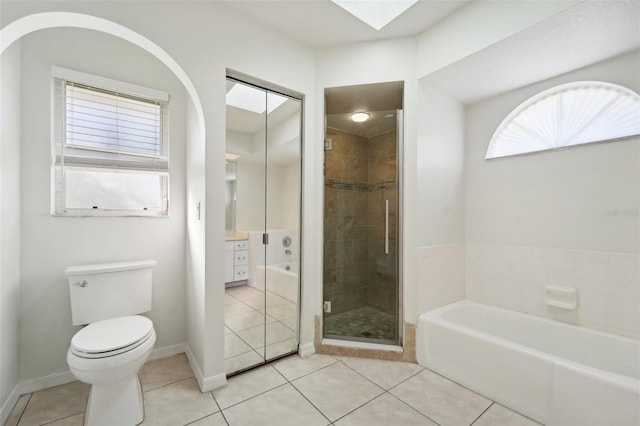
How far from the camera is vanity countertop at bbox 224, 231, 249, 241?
1.89 metres

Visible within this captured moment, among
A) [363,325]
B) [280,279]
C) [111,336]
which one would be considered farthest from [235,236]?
[363,325]

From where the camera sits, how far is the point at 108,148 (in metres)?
2.04

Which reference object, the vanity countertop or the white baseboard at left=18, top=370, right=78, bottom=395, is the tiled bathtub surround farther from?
the white baseboard at left=18, top=370, right=78, bottom=395

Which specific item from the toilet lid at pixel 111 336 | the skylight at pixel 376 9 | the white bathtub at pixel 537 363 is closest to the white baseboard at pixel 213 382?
the toilet lid at pixel 111 336

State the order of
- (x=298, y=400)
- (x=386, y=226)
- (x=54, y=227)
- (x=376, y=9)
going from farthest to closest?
1. (x=386, y=226)
2. (x=376, y=9)
3. (x=54, y=227)
4. (x=298, y=400)

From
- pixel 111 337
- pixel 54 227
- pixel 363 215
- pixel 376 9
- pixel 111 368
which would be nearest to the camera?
pixel 111 368

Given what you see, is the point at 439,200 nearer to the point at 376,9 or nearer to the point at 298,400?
the point at 376,9

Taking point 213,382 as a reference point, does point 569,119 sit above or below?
above

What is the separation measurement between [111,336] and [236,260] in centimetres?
81

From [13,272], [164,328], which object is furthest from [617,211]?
[13,272]

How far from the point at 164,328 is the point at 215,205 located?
1262mm

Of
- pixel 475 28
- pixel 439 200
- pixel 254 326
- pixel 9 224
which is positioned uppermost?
pixel 475 28

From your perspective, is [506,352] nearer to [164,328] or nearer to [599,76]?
[599,76]

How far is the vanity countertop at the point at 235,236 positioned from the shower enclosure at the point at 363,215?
744 mm
